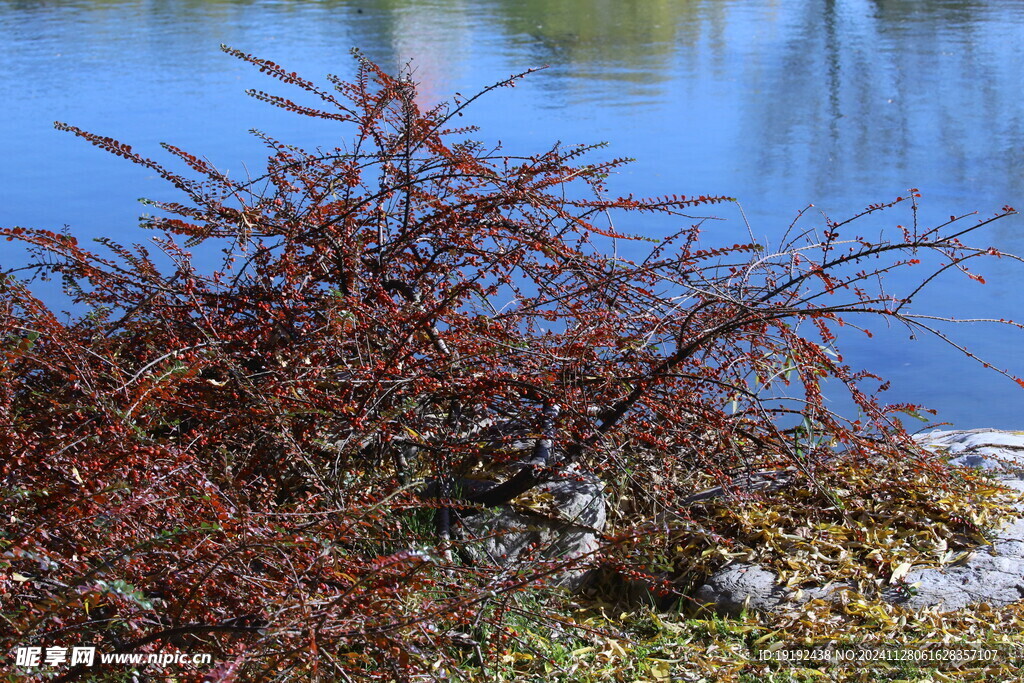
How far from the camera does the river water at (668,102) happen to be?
624 cm

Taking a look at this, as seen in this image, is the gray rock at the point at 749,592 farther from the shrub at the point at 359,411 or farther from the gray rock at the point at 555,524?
the gray rock at the point at 555,524

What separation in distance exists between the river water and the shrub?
0.75 meters

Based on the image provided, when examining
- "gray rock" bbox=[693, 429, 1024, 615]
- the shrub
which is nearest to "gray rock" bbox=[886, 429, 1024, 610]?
"gray rock" bbox=[693, 429, 1024, 615]

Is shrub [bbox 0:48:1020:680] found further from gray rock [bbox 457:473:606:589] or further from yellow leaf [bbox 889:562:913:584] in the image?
yellow leaf [bbox 889:562:913:584]

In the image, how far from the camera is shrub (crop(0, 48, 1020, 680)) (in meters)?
1.90

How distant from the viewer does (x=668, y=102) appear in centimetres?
989

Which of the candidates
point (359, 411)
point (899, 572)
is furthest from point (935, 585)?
point (359, 411)

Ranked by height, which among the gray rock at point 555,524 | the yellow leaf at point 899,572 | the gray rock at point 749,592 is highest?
the gray rock at point 555,524

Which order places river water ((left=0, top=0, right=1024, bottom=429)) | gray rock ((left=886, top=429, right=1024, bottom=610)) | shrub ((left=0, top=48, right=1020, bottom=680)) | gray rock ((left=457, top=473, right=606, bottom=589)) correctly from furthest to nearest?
1. river water ((left=0, top=0, right=1024, bottom=429))
2. gray rock ((left=457, top=473, right=606, bottom=589))
3. gray rock ((left=886, top=429, right=1024, bottom=610))
4. shrub ((left=0, top=48, right=1020, bottom=680))

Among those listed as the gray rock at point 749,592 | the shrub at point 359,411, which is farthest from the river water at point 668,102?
the gray rock at point 749,592

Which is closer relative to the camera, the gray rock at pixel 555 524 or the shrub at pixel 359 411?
the shrub at pixel 359 411

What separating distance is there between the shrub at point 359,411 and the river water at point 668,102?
0.75 meters

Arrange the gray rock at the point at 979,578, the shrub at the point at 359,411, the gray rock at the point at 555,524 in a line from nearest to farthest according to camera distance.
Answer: the shrub at the point at 359,411 → the gray rock at the point at 979,578 → the gray rock at the point at 555,524

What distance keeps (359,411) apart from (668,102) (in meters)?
8.02
